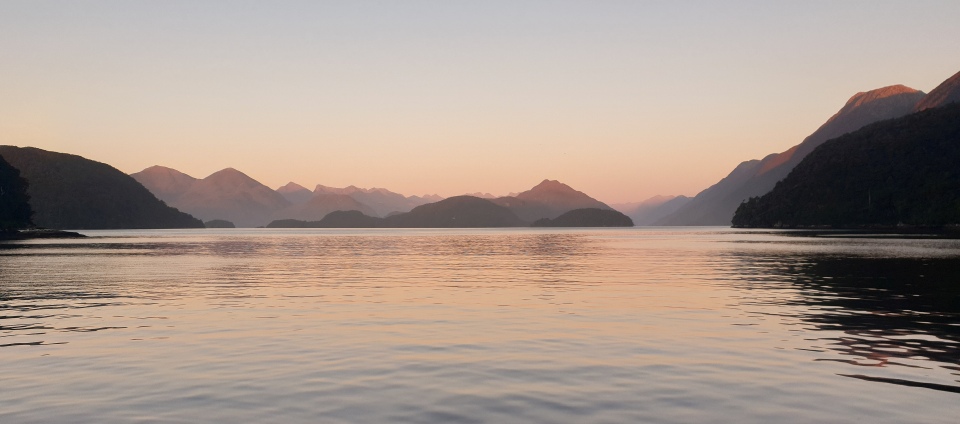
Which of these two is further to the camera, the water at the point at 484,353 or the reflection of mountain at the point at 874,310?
the reflection of mountain at the point at 874,310

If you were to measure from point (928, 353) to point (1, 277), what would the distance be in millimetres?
65856

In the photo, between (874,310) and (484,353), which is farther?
(874,310)

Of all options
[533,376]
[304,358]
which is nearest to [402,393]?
[533,376]

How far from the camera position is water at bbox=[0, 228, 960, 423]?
16.4 m

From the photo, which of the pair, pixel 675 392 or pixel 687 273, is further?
pixel 687 273

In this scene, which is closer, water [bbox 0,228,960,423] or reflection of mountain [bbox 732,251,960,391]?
water [bbox 0,228,960,423]

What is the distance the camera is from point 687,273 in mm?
64062

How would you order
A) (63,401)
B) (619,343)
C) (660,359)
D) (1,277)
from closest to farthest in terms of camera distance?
(63,401) → (660,359) → (619,343) → (1,277)

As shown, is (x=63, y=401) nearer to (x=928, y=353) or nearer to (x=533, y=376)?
(x=533, y=376)

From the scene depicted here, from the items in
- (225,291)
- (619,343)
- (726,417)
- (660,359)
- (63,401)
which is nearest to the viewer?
(726,417)

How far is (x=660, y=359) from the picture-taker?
2278 cm

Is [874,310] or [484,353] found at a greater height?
[874,310]

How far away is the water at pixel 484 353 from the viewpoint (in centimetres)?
1642

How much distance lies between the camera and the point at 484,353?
78.8 ft
